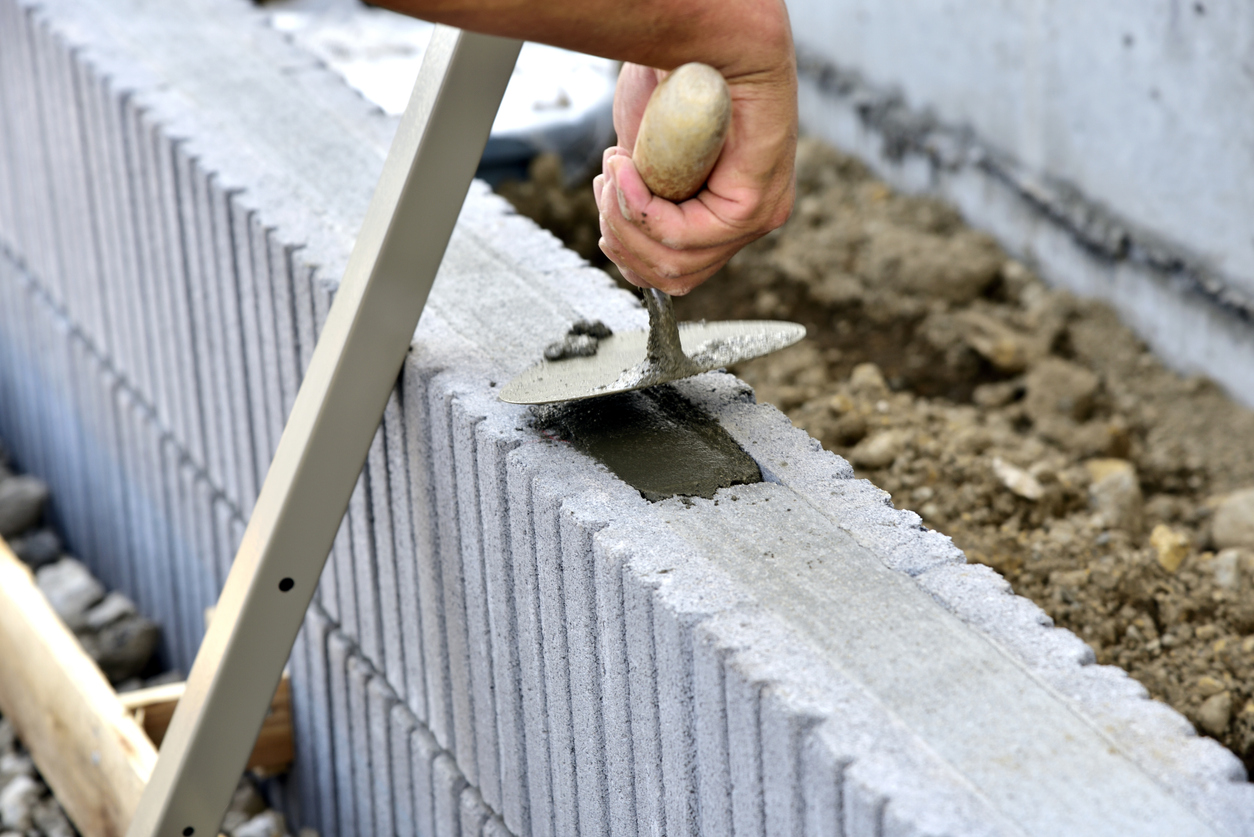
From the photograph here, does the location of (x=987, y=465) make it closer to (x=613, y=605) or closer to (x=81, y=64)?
(x=613, y=605)

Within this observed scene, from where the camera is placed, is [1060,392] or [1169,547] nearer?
[1169,547]

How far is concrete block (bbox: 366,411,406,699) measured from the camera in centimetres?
241

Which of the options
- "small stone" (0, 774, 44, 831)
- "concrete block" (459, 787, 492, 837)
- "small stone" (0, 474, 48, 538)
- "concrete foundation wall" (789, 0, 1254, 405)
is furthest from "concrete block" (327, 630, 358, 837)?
"concrete foundation wall" (789, 0, 1254, 405)

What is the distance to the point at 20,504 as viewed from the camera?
4551mm

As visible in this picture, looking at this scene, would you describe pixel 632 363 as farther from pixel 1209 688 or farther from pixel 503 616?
pixel 1209 688

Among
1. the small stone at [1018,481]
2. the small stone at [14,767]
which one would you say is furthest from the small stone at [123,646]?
the small stone at [1018,481]

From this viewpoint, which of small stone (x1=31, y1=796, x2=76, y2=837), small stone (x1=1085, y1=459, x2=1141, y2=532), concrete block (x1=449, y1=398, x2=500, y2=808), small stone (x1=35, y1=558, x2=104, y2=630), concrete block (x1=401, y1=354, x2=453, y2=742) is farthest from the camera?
small stone (x1=35, y1=558, x2=104, y2=630)

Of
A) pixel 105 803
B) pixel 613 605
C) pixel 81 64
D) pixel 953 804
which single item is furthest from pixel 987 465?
pixel 81 64

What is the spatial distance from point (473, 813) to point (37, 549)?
270cm

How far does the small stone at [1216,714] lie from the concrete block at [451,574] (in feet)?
4.17

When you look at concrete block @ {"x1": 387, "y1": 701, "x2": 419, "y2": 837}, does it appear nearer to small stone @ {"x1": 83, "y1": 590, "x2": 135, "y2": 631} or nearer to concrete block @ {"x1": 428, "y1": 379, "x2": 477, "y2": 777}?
concrete block @ {"x1": 428, "y1": 379, "x2": 477, "y2": 777}

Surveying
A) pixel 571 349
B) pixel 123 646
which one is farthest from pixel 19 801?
pixel 571 349

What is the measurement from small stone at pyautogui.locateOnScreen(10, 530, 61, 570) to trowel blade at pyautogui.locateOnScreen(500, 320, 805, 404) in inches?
117

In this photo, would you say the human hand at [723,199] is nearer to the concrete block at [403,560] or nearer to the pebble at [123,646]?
the concrete block at [403,560]
